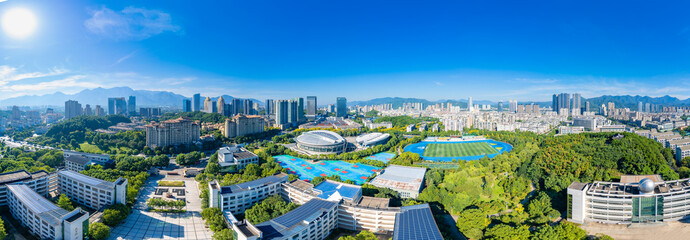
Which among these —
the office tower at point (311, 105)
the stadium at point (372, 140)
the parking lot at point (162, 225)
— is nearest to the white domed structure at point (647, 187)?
the parking lot at point (162, 225)

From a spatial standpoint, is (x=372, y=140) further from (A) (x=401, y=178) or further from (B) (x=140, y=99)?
(B) (x=140, y=99)

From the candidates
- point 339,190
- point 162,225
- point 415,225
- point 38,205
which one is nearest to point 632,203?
point 415,225

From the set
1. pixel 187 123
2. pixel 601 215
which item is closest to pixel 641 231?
pixel 601 215

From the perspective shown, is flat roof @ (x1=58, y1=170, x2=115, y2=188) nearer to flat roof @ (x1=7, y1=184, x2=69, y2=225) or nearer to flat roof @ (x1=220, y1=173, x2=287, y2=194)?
flat roof @ (x1=7, y1=184, x2=69, y2=225)

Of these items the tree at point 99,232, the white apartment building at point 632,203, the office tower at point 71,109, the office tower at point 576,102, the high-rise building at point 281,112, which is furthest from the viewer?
the office tower at point 576,102

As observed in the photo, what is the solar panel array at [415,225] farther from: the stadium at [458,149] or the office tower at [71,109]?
the office tower at [71,109]
